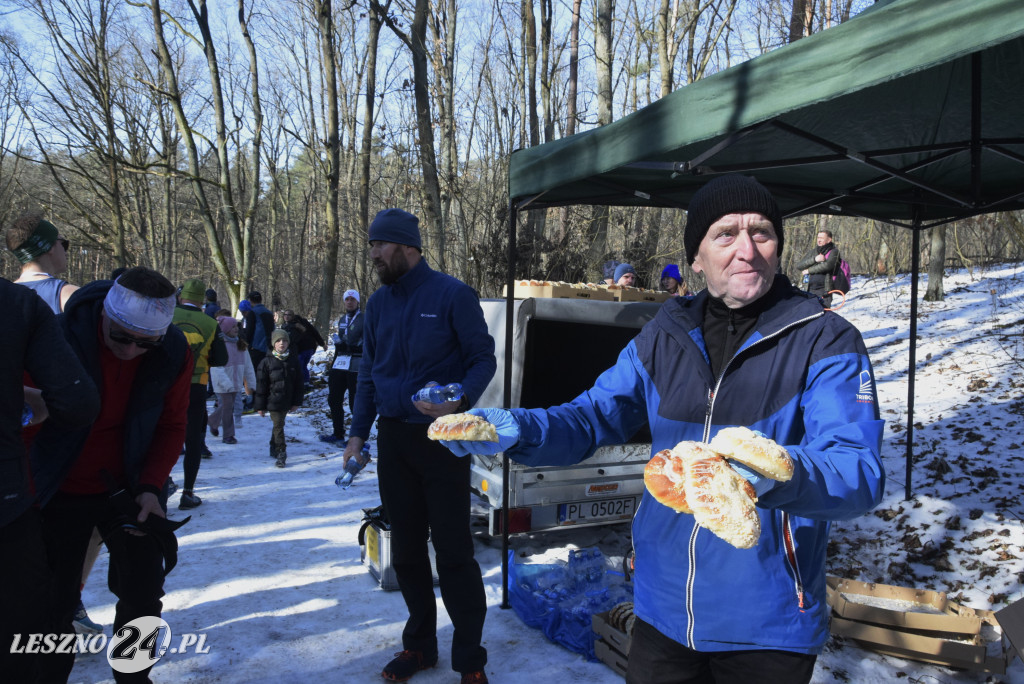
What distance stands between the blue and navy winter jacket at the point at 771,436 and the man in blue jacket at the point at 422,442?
137cm

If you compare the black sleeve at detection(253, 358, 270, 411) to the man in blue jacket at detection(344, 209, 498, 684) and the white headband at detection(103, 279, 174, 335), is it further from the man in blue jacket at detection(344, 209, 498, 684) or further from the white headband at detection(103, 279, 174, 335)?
the white headband at detection(103, 279, 174, 335)

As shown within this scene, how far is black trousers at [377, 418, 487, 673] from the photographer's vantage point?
3084 millimetres

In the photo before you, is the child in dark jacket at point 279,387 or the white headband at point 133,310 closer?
the white headband at point 133,310

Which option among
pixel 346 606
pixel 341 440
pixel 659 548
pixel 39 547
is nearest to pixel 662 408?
pixel 659 548

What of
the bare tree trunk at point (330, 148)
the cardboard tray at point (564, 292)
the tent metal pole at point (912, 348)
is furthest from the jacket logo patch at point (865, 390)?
the bare tree trunk at point (330, 148)

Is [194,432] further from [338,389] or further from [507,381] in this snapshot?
[338,389]

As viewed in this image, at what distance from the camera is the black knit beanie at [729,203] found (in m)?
1.62

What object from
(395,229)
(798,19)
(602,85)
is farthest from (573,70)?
(395,229)

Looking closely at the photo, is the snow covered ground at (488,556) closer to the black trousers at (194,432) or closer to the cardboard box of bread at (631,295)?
the black trousers at (194,432)

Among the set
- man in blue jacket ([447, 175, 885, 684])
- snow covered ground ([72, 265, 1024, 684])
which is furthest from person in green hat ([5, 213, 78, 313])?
man in blue jacket ([447, 175, 885, 684])

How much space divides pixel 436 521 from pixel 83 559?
1.51m

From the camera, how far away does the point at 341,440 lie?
30.3ft

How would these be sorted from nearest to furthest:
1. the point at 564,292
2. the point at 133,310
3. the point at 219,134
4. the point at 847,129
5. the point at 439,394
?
the point at 439,394 < the point at 133,310 < the point at 847,129 < the point at 564,292 < the point at 219,134

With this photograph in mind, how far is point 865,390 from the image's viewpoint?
1.41 metres
